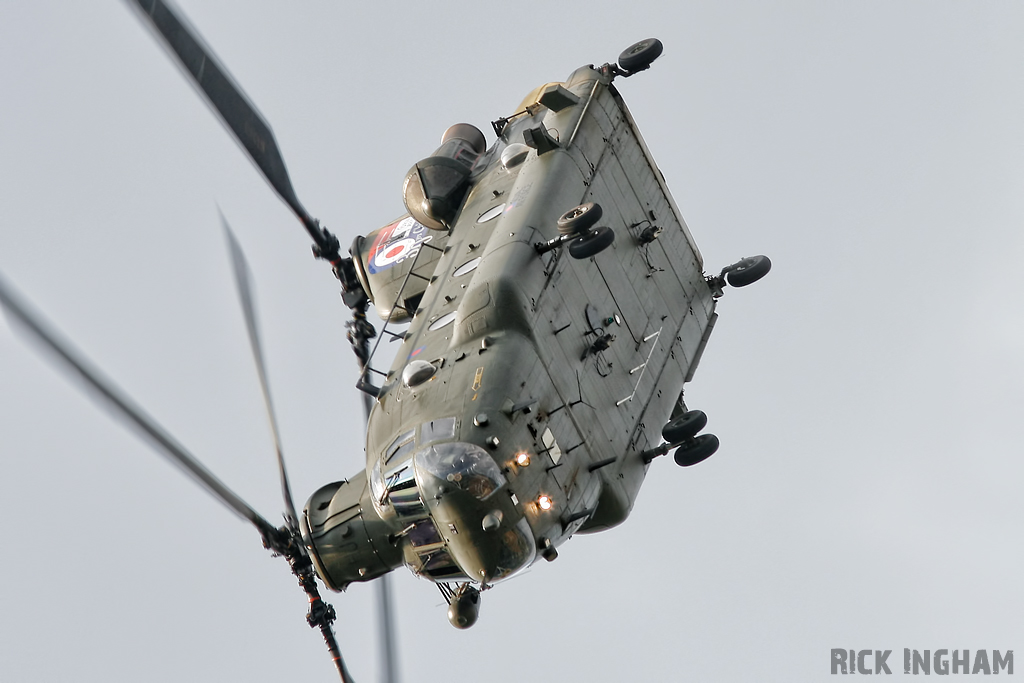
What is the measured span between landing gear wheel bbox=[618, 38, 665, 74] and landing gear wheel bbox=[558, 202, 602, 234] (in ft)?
27.1

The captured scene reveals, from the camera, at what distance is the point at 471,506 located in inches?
1117

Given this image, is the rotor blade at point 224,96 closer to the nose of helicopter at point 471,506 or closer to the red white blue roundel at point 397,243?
the red white blue roundel at point 397,243

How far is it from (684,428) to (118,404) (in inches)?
540

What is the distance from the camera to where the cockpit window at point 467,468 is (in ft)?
93.0

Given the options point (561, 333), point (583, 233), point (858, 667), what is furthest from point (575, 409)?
point (858, 667)

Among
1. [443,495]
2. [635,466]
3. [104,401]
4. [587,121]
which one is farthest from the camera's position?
[587,121]

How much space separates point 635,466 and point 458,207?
8670mm

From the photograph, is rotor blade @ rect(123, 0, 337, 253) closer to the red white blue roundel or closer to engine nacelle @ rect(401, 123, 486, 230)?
the red white blue roundel

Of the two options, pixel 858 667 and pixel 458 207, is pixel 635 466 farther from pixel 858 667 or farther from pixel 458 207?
pixel 858 667

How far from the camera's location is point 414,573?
1204 inches

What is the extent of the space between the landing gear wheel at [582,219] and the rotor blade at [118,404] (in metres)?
9.30

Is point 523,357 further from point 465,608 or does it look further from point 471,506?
point 465,608

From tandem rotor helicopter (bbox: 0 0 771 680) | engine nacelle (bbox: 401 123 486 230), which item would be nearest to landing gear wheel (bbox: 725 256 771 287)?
tandem rotor helicopter (bbox: 0 0 771 680)

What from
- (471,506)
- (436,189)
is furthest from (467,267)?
(471,506)
